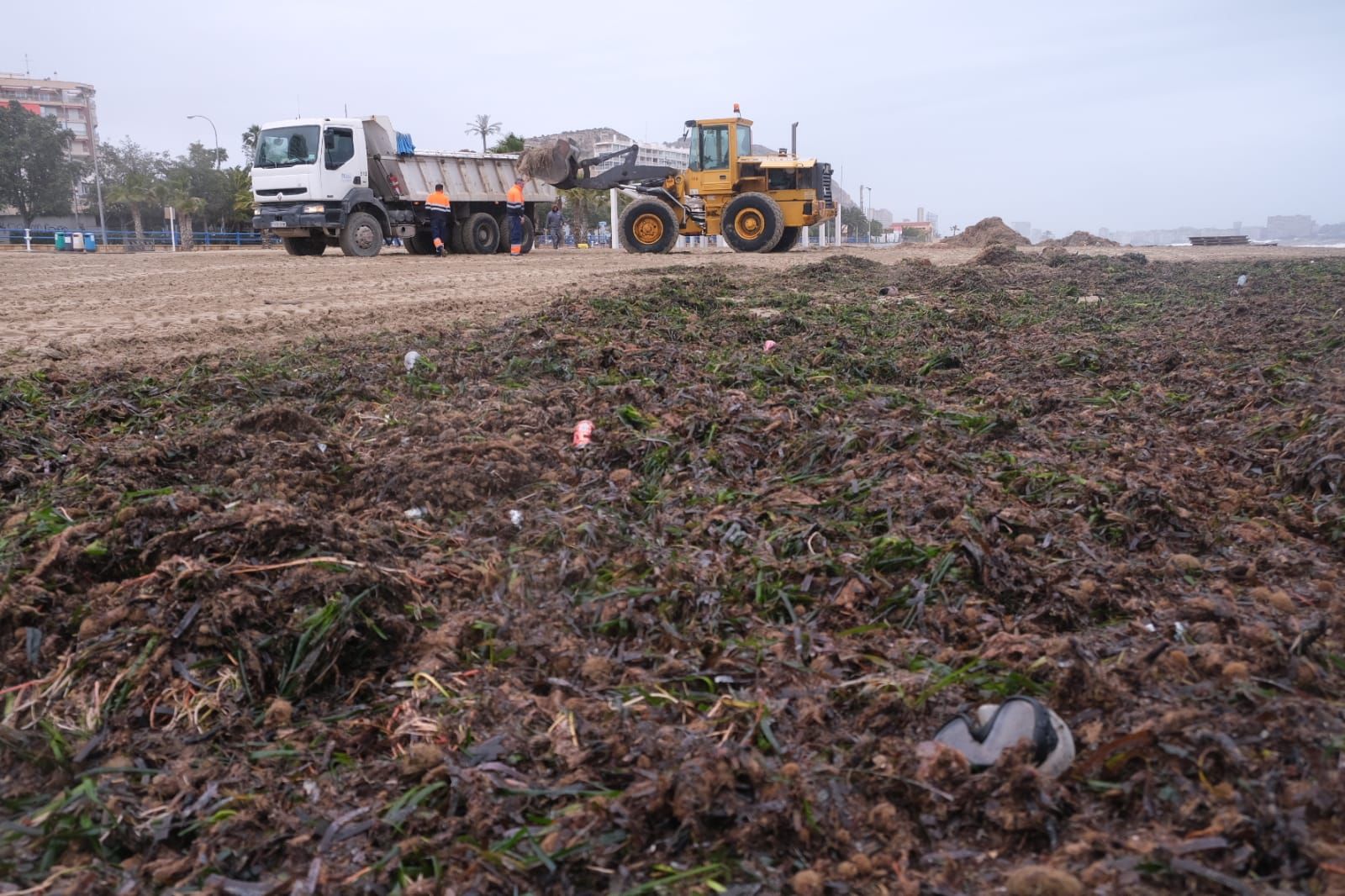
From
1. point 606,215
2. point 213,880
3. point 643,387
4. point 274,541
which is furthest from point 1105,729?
point 606,215

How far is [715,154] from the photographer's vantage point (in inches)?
868

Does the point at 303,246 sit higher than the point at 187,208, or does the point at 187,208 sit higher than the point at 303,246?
the point at 187,208

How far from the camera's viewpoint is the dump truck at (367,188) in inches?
696

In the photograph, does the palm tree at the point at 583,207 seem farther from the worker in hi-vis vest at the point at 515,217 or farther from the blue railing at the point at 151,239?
the worker in hi-vis vest at the point at 515,217

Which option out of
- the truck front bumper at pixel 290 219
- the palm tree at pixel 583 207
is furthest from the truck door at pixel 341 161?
the palm tree at pixel 583 207

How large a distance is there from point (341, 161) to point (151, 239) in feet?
95.8

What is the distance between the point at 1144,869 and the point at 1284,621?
3.72ft

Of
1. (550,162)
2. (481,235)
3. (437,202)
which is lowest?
(481,235)

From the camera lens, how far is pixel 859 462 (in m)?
3.91

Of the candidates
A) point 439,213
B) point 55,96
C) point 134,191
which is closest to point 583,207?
point 134,191

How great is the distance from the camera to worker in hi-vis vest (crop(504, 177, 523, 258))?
21312mm

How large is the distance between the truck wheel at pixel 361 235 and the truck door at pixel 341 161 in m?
0.57

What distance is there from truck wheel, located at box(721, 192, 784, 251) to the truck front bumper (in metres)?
8.87

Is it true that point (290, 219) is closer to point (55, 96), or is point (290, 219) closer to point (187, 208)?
point (187, 208)
